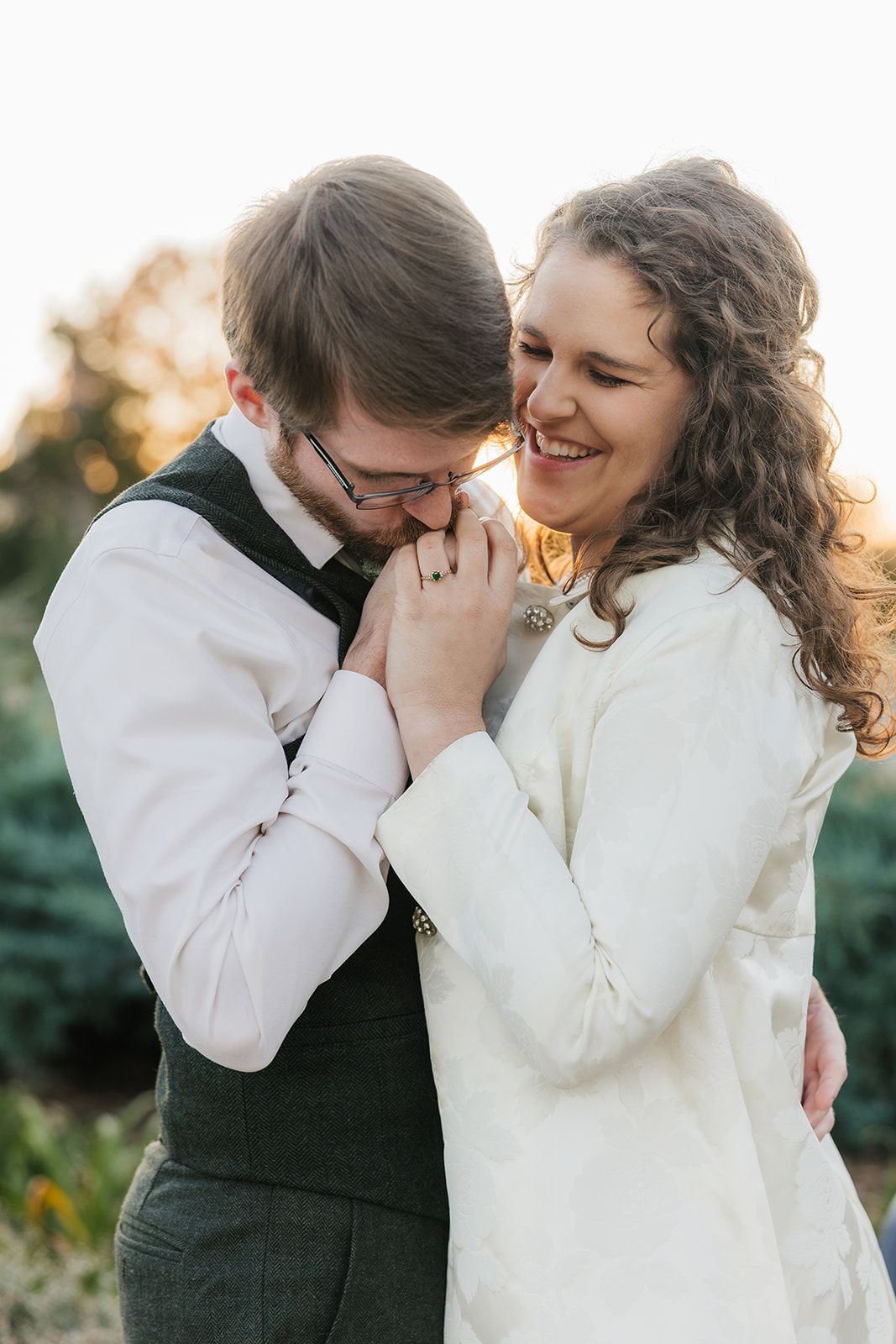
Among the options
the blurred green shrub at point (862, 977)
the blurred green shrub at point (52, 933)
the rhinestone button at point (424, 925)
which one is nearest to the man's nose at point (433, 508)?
the rhinestone button at point (424, 925)

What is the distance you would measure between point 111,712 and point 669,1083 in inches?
34.8

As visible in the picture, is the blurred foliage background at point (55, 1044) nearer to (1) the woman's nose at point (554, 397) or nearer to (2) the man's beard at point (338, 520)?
(2) the man's beard at point (338, 520)

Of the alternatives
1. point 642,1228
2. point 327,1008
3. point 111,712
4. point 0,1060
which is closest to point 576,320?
point 111,712

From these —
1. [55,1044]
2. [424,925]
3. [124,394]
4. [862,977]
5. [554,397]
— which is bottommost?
[124,394]

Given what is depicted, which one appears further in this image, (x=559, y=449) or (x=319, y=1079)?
(x=559, y=449)

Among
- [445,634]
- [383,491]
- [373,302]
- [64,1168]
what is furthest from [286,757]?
[64,1168]

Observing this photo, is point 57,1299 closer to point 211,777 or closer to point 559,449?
point 211,777

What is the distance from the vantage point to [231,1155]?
165 centimetres

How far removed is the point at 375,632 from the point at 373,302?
0.46 metres

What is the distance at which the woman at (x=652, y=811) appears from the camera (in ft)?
4.65

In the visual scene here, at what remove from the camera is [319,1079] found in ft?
5.38

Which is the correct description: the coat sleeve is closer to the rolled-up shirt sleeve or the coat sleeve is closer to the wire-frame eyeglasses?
the rolled-up shirt sleeve

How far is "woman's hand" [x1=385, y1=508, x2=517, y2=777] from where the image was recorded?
1580 mm

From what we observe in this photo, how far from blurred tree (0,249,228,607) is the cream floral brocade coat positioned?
18145 mm
